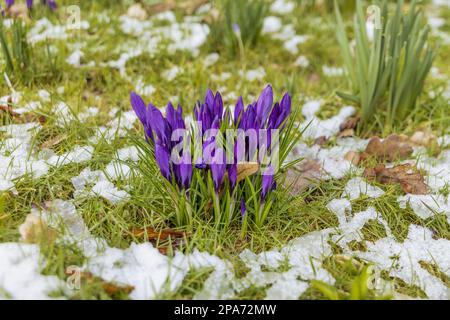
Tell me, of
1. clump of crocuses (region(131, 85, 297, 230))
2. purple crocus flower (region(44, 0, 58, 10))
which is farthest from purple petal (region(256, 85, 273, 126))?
purple crocus flower (region(44, 0, 58, 10))

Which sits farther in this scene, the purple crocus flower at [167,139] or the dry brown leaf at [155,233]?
the dry brown leaf at [155,233]

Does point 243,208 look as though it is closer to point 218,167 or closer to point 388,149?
point 218,167

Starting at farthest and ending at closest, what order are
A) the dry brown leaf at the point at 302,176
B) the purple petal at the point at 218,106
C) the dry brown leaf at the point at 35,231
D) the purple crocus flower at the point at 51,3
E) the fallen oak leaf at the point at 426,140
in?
the purple crocus flower at the point at 51,3 < the fallen oak leaf at the point at 426,140 < the dry brown leaf at the point at 302,176 < the purple petal at the point at 218,106 < the dry brown leaf at the point at 35,231

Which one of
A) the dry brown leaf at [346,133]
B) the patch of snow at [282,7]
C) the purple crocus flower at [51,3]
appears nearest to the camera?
the dry brown leaf at [346,133]

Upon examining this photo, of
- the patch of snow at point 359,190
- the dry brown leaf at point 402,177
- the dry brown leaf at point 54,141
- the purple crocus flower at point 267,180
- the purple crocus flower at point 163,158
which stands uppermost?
the purple crocus flower at point 163,158

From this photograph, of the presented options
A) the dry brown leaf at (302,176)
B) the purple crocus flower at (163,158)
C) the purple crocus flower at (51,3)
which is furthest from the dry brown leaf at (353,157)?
the purple crocus flower at (51,3)

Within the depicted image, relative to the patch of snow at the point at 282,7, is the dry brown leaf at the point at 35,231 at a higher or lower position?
lower

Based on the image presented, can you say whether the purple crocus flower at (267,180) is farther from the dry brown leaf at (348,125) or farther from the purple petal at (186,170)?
the dry brown leaf at (348,125)
